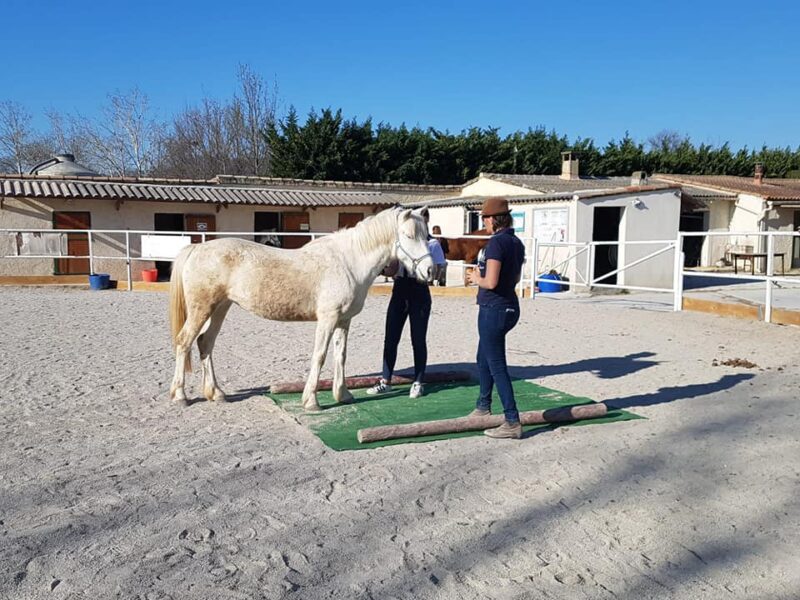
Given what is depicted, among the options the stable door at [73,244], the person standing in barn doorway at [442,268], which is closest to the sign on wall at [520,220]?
the person standing in barn doorway at [442,268]

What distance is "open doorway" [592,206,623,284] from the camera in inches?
704

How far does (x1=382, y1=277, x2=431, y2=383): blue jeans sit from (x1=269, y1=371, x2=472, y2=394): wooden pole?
221mm

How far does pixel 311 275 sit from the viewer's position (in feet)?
17.9

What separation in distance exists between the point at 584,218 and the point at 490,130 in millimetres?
18581

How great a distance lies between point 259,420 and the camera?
5.32m

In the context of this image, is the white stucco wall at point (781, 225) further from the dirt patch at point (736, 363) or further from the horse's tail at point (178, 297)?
the horse's tail at point (178, 297)

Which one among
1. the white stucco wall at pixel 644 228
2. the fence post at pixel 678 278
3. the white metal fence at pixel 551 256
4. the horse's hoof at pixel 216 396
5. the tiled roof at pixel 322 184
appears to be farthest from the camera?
the tiled roof at pixel 322 184

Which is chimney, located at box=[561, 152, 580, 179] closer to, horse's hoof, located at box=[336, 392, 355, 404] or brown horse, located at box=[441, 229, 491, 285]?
brown horse, located at box=[441, 229, 491, 285]

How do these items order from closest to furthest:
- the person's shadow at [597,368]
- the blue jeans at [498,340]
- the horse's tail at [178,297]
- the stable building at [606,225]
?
the blue jeans at [498,340] → the horse's tail at [178,297] → the person's shadow at [597,368] → the stable building at [606,225]

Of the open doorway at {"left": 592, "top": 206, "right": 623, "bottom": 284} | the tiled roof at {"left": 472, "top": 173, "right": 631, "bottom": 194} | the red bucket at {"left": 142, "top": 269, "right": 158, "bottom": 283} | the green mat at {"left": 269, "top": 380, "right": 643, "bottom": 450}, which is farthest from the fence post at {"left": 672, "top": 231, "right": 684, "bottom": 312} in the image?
the red bucket at {"left": 142, "top": 269, "right": 158, "bottom": 283}

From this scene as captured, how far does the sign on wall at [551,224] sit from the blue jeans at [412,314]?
37.5 ft

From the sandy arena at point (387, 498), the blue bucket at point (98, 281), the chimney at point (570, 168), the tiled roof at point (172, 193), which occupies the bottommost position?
the sandy arena at point (387, 498)

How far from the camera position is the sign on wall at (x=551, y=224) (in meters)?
16.8

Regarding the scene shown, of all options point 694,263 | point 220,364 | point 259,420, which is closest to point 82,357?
point 220,364
